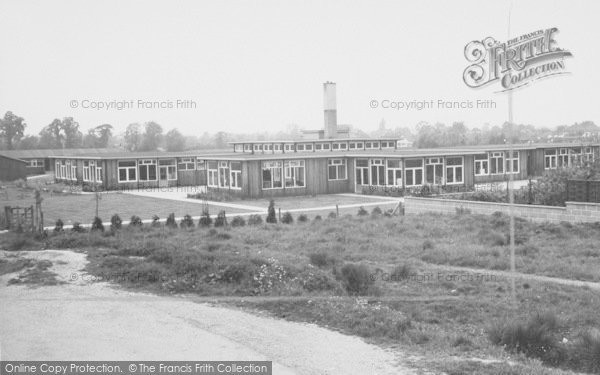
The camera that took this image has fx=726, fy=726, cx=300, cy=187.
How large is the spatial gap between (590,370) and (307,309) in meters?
4.55

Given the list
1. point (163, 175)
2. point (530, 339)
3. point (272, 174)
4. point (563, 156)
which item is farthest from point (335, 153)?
point (530, 339)

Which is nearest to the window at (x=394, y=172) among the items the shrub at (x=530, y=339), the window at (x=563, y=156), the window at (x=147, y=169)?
the window at (x=563, y=156)

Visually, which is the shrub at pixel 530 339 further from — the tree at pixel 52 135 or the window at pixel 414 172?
the tree at pixel 52 135

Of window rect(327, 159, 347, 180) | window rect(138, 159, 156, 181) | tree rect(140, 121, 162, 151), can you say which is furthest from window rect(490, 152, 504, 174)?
tree rect(140, 121, 162, 151)

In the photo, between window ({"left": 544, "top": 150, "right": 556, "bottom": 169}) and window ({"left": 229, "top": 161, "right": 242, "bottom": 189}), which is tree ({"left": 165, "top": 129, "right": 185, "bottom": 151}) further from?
window ({"left": 544, "top": 150, "right": 556, "bottom": 169})

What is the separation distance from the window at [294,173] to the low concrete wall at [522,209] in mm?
13956

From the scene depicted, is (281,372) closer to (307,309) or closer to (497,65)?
(307,309)

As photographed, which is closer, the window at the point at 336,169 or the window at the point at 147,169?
the window at the point at 336,169

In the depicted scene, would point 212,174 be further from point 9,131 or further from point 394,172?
point 9,131

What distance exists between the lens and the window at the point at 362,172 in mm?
41625

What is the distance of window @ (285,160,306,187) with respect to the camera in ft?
133

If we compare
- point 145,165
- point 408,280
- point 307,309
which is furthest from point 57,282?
point 145,165

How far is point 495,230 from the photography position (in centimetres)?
2064

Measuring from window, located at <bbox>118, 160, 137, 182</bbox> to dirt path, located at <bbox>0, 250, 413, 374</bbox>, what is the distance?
35.7 m
